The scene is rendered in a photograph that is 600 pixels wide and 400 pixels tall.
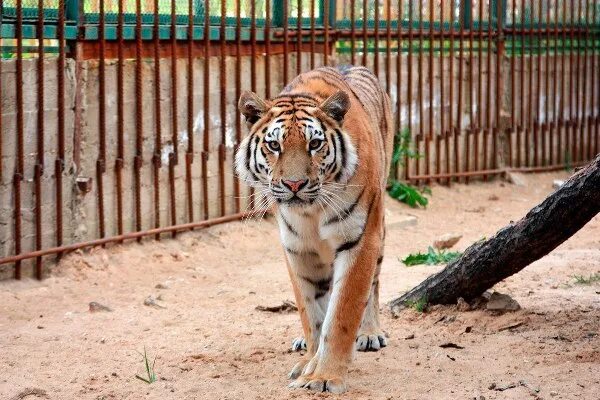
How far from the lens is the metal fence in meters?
7.20

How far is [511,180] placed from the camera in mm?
11633

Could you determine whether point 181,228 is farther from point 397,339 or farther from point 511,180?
point 511,180

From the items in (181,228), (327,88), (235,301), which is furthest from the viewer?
(181,228)

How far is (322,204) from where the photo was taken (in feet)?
16.8

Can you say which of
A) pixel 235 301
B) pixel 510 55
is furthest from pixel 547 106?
pixel 235 301

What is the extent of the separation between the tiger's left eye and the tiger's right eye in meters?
0.14

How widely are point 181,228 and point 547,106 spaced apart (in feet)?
17.0

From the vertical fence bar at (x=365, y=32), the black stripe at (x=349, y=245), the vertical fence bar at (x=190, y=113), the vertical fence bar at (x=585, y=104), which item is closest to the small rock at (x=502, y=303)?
the black stripe at (x=349, y=245)

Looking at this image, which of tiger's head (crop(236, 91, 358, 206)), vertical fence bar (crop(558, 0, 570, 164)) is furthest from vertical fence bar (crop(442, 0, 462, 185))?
tiger's head (crop(236, 91, 358, 206))

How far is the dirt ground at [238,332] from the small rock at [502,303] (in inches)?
2.0

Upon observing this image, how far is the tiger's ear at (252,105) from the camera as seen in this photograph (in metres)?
5.24

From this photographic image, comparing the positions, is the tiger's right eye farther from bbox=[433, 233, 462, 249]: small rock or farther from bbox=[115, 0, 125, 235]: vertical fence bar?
bbox=[433, 233, 462, 249]: small rock

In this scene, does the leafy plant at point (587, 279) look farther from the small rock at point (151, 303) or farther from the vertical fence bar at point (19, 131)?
the vertical fence bar at point (19, 131)

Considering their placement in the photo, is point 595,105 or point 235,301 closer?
point 235,301
